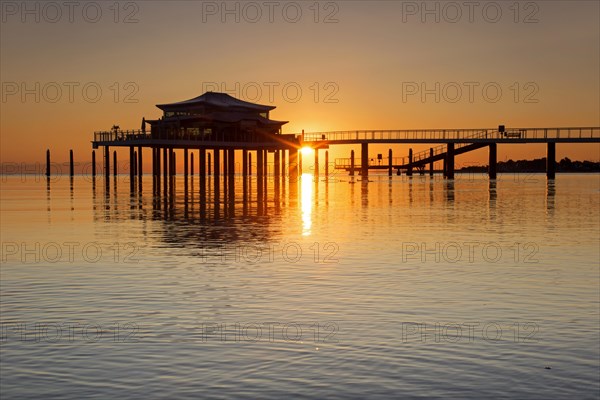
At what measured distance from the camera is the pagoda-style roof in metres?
82.4

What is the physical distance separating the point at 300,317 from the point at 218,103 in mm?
73399

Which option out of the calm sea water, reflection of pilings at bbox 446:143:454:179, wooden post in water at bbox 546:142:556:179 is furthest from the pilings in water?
the calm sea water

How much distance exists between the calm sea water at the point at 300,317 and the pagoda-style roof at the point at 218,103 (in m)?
60.0

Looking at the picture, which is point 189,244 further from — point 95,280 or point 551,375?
point 551,375

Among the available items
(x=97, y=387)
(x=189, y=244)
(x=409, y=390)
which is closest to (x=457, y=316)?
(x=409, y=390)

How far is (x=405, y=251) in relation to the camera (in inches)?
768

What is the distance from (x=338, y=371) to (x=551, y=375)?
2201mm

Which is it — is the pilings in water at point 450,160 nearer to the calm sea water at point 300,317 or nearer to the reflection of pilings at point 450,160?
the reflection of pilings at point 450,160

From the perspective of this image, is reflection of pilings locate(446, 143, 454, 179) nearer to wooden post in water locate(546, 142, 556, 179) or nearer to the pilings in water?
the pilings in water

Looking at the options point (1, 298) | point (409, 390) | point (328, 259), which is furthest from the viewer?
A: point (328, 259)

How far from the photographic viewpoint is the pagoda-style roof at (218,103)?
8244 cm


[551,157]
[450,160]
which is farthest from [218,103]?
[551,157]

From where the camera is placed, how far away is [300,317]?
11.0 m

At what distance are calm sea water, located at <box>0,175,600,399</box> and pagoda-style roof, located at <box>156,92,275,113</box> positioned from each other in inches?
2364
